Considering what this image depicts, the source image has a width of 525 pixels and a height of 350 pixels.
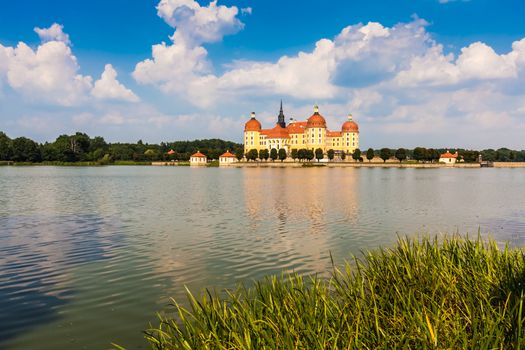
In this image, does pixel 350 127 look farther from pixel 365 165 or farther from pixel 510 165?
pixel 510 165

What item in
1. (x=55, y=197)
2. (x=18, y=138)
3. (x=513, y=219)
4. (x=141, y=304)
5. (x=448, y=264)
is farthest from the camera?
(x=18, y=138)

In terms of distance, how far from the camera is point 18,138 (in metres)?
162

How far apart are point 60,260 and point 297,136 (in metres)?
179

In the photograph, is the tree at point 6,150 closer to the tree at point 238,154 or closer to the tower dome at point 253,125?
the tree at point 238,154

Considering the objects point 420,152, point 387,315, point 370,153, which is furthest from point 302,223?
point 420,152

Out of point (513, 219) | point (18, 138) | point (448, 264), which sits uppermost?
point (18, 138)

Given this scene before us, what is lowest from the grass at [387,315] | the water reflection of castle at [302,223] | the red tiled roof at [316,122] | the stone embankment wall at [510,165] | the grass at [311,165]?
the water reflection of castle at [302,223]

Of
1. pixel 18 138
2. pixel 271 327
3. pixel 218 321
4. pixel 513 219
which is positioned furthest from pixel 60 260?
pixel 18 138

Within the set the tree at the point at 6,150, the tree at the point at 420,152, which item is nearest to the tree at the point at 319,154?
the tree at the point at 420,152

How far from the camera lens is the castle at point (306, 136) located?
183500 mm

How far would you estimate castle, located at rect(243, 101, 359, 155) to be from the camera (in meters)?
184

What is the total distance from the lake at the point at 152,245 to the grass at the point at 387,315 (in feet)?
7.96

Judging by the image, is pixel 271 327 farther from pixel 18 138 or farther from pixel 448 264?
pixel 18 138

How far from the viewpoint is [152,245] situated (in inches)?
693
